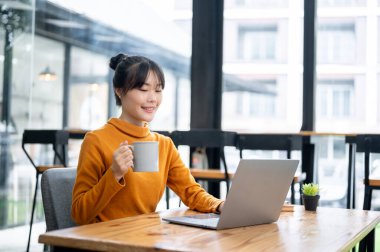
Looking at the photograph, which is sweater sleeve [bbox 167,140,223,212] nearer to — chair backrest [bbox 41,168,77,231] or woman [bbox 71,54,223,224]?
woman [bbox 71,54,223,224]

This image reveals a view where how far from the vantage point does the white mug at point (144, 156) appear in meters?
1.52

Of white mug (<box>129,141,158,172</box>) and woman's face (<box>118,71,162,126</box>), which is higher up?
woman's face (<box>118,71,162,126</box>)

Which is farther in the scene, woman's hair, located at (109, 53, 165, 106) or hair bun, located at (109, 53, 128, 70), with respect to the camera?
hair bun, located at (109, 53, 128, 70)

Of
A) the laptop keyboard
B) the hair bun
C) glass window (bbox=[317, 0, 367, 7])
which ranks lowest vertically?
the laptop keyboard

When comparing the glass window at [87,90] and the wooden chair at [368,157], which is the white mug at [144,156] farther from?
the glass window at [87,90]

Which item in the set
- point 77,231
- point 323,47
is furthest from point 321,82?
point 77,231

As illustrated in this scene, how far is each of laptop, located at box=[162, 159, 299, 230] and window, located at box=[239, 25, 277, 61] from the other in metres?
3.83

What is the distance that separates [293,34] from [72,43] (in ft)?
6.66

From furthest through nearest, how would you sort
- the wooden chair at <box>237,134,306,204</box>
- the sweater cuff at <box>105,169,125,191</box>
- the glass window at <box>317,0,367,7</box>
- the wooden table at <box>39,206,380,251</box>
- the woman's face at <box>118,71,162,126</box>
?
the glass window at <box>317,0,367,7</box> → the wooden chair at <box>237,134,306,204</box> → the woman's face at <box>118,71,162,126</box> → the sweater cuff at <box>105,169,125,191</box> → the wooden table at <box>39,206,380,251</box>

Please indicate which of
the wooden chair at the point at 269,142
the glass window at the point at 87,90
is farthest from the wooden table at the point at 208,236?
the glass window at the point at 87,90

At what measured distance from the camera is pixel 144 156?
1.52 m

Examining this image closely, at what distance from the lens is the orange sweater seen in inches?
62.7

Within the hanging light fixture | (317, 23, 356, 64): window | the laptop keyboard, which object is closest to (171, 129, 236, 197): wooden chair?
(317, 23, 356, 64): window

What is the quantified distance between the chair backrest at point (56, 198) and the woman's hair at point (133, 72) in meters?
0.32
